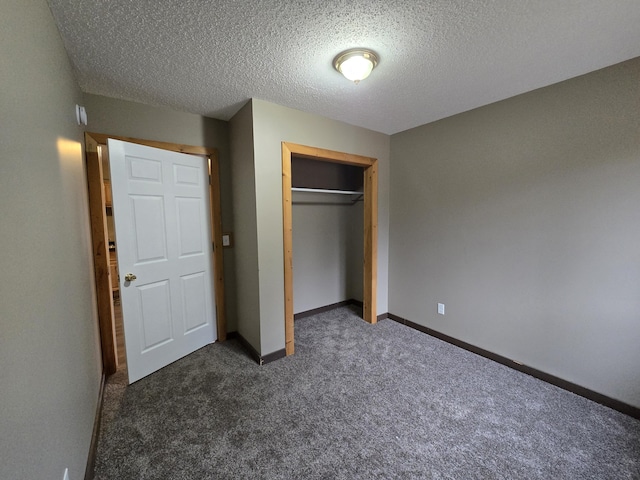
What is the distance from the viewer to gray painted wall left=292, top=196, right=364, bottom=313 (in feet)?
11.3

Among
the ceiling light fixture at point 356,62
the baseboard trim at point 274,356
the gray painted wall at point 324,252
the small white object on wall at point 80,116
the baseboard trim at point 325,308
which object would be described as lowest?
the baseboard trim at point 274,356

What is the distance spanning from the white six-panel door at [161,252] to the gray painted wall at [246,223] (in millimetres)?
315

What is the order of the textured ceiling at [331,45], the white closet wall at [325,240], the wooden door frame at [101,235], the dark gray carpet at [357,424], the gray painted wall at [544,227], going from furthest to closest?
the white closet wall at [325,240] < the wooden door frame at [101,235] < the gray painted wall at [544,227] < the dark gray carpet at [357,424] < the textured ceiling at [331,45]

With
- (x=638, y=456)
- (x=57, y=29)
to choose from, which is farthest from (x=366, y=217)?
(x=57, y=29)

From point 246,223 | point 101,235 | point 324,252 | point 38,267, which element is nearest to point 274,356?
point 246,223

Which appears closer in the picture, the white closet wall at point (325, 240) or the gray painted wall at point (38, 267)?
the gray painted wall at point (38, 267)

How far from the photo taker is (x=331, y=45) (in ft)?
5.16

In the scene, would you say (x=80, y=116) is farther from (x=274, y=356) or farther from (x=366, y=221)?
(x=366, y=221)

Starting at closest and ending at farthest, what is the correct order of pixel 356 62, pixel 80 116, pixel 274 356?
pixel 356 62, pixel 80 116, pixel 274 356

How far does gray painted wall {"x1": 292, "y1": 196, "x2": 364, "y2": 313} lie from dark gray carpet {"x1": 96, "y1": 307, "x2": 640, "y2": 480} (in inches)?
45.1

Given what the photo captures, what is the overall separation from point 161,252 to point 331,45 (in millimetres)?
2143

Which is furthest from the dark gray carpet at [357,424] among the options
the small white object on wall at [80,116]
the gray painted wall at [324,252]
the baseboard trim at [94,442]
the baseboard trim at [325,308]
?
the small white object on wall at [80,116]

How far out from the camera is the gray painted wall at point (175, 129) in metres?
2.19

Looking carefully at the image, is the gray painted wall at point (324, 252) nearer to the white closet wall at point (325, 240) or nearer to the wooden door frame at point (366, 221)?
the white closet wall at point (325, 240)
